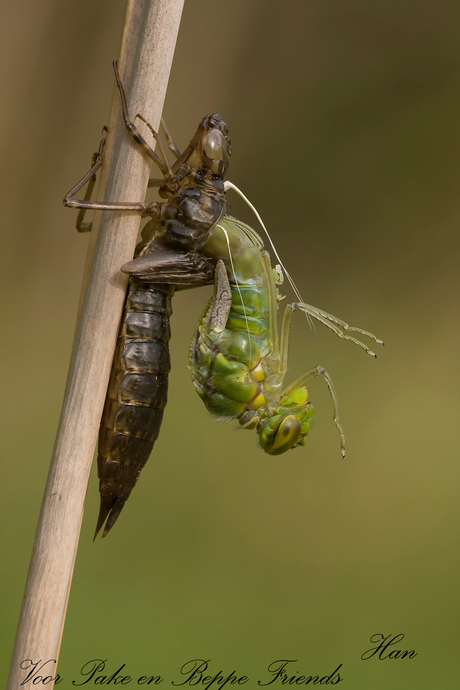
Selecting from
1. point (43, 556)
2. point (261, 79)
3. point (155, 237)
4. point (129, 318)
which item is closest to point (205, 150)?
point (155, 237)

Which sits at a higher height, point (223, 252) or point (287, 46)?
point (287, 46)

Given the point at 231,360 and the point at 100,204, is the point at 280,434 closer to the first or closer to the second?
the point at 231,360

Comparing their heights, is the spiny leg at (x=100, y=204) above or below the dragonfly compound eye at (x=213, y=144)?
below

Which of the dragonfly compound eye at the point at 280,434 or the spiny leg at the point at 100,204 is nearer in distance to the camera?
the spiny leg at the point at 100,204

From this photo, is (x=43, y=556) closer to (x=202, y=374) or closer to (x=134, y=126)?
(x=202, y=374)

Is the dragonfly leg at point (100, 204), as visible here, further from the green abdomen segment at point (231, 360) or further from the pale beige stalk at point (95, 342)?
the green abdomen segment at point (231, 360)

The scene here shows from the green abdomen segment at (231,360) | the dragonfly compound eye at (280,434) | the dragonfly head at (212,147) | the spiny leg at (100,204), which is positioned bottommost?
the dragonfly compound eye at (280,434)

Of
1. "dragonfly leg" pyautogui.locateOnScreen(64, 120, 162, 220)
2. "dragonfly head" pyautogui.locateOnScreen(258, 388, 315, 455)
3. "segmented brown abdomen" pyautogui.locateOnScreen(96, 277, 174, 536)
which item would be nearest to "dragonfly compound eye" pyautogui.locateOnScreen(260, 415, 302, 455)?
"dragonfly head" pyautogui.locateOnScreen(258, 388, 315, 455)

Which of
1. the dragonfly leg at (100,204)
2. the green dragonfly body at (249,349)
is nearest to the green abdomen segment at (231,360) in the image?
the green dragonfly body at (249,349)
